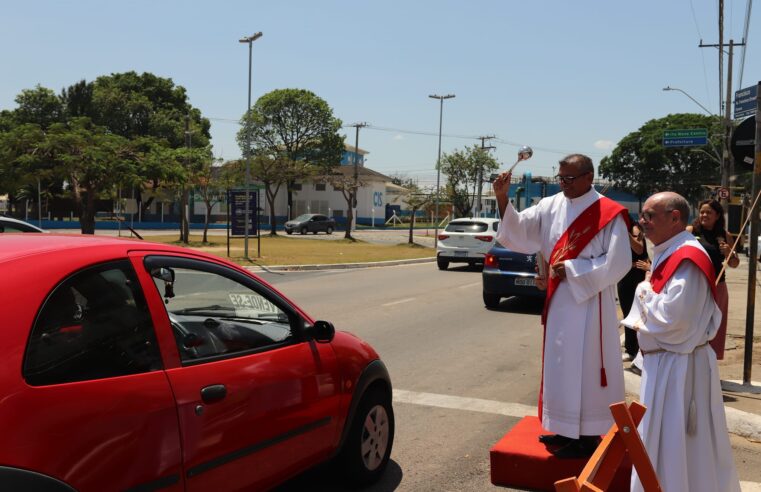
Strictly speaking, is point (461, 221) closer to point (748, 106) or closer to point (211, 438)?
point (748, 106)

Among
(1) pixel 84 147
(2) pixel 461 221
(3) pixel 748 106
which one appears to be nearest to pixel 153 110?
(1) pixel 84 147

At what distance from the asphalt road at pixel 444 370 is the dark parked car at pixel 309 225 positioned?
122ft

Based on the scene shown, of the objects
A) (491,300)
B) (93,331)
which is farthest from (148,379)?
(491,300)

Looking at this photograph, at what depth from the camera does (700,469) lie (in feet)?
11.2

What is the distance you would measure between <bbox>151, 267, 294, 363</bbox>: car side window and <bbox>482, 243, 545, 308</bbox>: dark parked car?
27.8 feet

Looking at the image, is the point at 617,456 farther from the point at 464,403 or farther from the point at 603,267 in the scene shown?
the point at 464,403

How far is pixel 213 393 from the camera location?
3.11 meters

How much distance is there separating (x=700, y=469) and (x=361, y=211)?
76.3 m

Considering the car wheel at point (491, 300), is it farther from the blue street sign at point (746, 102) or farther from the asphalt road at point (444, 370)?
the blue street sign at point (746, 102)

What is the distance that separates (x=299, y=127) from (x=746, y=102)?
2589 inches

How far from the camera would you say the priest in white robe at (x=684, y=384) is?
3.39 metres

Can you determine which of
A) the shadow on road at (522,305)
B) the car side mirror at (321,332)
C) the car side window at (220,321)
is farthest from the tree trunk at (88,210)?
the car side mirror at (321,332)

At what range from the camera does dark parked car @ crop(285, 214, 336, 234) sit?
5427cm

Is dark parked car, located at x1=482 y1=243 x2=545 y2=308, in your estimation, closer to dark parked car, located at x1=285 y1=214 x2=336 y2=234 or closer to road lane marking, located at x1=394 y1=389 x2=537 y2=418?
road lane marking, located at x1=394 y1=389 x2=537 y2=418
